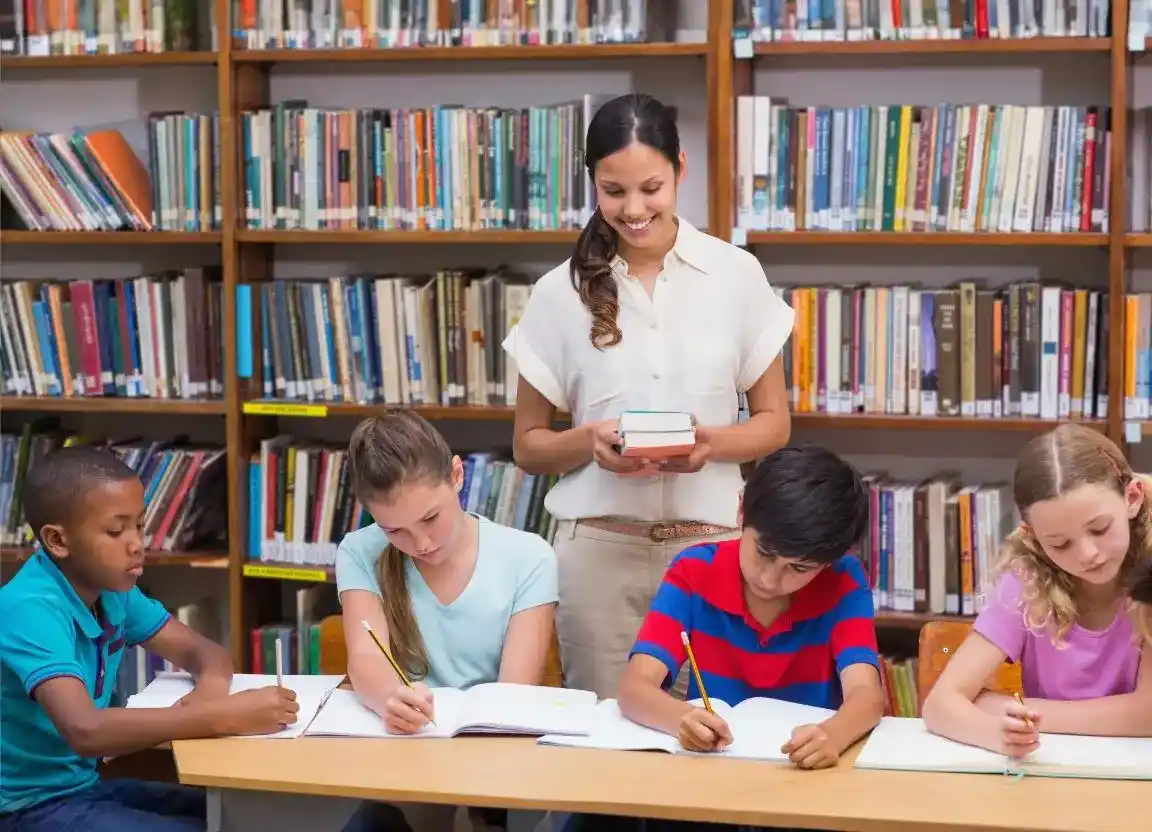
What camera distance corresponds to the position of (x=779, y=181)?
3.41 meters

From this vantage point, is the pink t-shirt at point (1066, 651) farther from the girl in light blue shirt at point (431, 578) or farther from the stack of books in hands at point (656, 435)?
the girl in light blue shirt at point (431, 578)

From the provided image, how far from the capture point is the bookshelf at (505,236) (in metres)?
3.27

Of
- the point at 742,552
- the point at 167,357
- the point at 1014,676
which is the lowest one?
the point at 1014,676

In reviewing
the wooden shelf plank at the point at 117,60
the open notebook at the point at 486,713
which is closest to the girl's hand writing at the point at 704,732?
the open notebook at the point at 486,713

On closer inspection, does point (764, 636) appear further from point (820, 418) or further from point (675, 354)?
point (820, 418)

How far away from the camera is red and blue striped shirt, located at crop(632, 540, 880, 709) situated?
2.20m

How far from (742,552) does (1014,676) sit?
1.66 feet

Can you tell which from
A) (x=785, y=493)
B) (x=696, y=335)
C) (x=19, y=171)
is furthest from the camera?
(x=19, y=171)

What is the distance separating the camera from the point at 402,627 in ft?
7.71

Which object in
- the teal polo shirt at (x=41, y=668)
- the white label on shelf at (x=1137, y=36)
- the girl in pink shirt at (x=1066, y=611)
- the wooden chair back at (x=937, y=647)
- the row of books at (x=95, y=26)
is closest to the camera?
the girl in pink shirt at (x=1066, y=611)

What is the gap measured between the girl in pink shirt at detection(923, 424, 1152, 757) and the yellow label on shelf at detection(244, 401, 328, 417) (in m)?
1.91

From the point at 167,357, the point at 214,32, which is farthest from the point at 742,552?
the point at 214,32

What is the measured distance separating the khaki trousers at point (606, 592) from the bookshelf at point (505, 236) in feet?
3.11

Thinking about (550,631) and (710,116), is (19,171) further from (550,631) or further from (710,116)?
(550,631)
